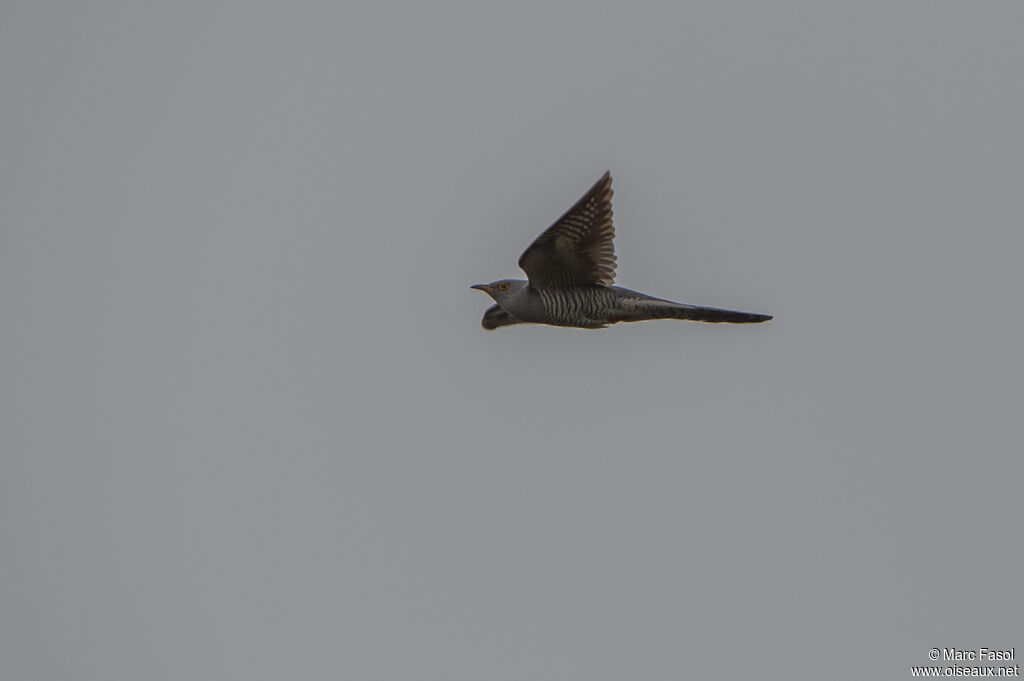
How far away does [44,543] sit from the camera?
158000 mm

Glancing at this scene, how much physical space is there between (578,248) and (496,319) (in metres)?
2.79

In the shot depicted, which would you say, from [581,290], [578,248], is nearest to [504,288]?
[581,290]

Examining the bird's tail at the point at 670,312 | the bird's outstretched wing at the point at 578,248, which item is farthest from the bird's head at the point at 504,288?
the bird's tail at the point at 670,312

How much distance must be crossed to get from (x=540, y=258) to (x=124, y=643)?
100898mm

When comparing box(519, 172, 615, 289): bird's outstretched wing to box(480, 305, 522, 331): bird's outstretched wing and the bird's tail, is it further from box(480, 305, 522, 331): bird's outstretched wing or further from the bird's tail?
box(480, 305, 522, 331): bird's outstretched wing

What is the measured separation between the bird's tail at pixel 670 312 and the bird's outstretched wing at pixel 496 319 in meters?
2.05

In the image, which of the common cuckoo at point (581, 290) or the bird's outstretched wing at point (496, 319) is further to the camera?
the bird's outstretched wing at point (496, 319)

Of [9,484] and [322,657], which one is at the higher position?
[9,484]

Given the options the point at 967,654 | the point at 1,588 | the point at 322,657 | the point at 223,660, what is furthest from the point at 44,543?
the point at 967,654

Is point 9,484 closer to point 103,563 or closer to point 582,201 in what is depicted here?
point 103,563

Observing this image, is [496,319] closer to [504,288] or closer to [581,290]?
[504,288]

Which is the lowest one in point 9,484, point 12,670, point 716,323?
point 12,670

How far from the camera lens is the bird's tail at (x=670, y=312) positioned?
42.1 ft

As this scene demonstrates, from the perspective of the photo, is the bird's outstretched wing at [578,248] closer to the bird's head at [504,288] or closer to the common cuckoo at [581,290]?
the common cuckoo at [581,290]
